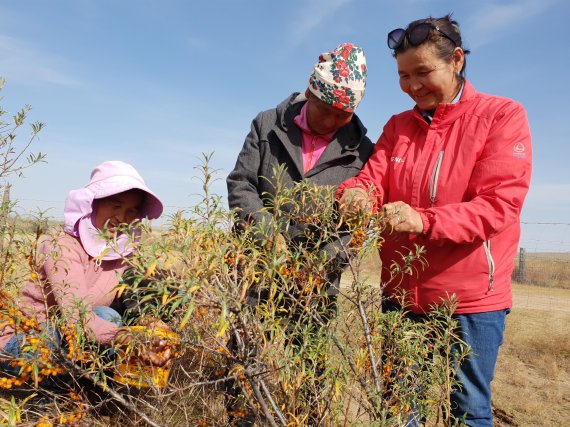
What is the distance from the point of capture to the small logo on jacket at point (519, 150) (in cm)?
175

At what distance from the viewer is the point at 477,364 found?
6.05 ft

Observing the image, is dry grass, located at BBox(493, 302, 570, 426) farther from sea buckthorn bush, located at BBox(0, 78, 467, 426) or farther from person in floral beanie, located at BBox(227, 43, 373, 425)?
person in floral beanie, located at BBox(227, 43, 373, 425)

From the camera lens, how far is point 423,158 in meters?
1.96

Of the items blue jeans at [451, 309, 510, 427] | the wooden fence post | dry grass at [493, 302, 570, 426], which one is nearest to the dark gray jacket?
blue jeans at [451, 309, 510, 427]

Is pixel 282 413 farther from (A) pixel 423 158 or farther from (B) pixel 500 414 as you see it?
(B) pixel 500 414

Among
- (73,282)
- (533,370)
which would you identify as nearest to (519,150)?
(73,282)

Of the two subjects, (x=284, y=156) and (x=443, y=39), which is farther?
(x=284, y=156)

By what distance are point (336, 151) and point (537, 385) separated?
382cm

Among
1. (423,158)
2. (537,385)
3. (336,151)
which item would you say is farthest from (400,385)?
(537,385)

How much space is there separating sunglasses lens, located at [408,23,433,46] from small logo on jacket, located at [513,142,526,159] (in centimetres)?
58

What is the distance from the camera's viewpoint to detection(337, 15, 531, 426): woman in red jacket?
170 cm

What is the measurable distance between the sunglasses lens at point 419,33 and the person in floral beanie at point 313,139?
1.10 feet

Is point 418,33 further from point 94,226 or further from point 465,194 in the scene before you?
point 94,226

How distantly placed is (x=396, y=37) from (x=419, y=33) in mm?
130
